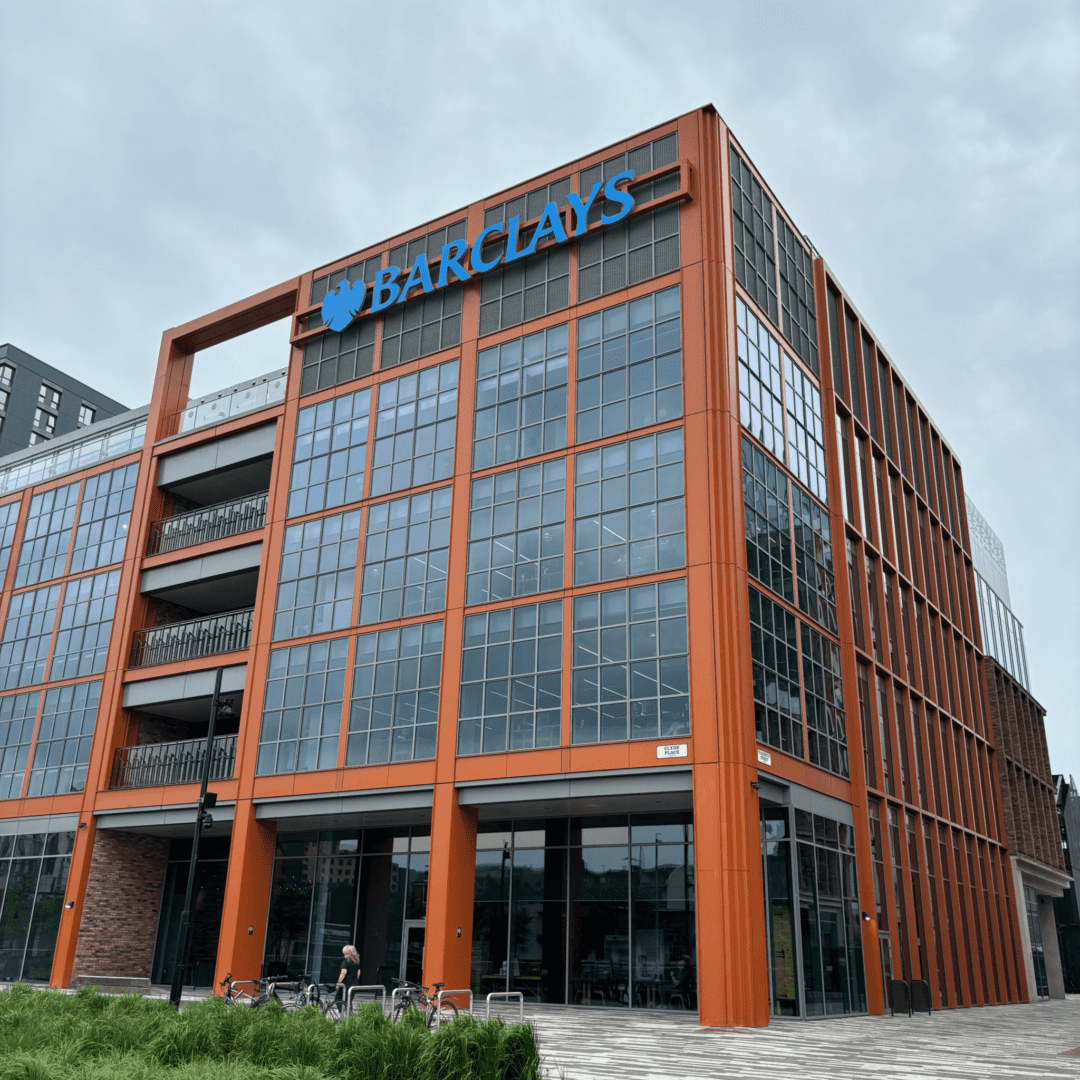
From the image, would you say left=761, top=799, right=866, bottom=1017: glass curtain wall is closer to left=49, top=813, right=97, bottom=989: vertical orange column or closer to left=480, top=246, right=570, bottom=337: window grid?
left=480, top=246, right=570, bottom=337: window grid

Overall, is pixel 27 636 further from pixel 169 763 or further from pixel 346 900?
pixel 346 900

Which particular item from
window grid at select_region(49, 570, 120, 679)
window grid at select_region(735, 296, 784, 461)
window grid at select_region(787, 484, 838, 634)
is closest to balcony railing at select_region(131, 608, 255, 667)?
window grid at select_region(49, 570, 120, 679)

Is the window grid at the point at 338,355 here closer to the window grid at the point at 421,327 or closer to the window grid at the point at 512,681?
the window grid at the point at 421,327

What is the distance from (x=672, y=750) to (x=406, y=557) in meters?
11.0

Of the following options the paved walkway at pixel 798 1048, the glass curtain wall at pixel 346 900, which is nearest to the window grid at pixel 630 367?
the glass curtain wall at pixel 346 900

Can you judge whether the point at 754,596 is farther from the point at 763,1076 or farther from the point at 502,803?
the point at 763,1076

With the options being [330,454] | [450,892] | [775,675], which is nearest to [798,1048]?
[775,675]

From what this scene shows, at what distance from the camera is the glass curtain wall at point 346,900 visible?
102ft

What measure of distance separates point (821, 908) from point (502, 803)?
29.3 feet

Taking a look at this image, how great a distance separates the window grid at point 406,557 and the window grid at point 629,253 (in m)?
7.87

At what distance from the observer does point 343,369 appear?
3666 cm

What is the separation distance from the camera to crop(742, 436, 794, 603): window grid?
28.0m

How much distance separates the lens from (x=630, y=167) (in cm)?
3155

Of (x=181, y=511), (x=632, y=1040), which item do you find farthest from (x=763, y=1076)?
(x=181, y=511)
